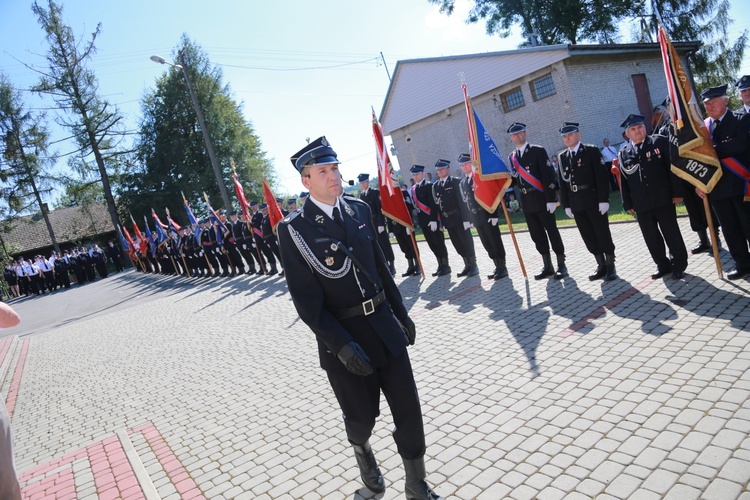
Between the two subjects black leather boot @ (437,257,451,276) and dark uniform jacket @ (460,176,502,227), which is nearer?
dark uniform jacket @ (460,176,502,227)

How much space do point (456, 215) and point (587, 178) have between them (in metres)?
2.93

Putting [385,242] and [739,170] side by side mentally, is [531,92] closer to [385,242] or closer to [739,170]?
[385,242]

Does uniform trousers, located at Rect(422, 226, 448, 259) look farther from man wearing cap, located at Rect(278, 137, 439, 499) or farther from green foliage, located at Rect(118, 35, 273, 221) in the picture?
green foliage, located at Rect(118, 35, 273, 221)

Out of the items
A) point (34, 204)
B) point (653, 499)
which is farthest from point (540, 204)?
point (34, 204)

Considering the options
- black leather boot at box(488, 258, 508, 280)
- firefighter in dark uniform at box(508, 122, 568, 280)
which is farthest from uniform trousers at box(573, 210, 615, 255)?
black leather boot at box(488, 258, 508, 280)

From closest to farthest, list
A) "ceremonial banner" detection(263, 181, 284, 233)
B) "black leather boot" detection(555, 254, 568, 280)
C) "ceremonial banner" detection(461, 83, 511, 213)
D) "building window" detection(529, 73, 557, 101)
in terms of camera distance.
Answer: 1. "black leather boot" detection(555, 254, 568, 280)
2. "ceremonial banner" detection(461, 83, 511, 213)
3. "ceremonial banner" detection(263, 181, 284, 233)
4. "building window" detection(529, 73, 557, 101)

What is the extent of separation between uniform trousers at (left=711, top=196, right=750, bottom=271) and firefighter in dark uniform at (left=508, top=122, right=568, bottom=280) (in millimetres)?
2140

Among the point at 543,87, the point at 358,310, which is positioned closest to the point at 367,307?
the point at 358,310

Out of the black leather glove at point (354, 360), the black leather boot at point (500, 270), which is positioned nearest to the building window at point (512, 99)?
the black leather boot at point (500, 270)

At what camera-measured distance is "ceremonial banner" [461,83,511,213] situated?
8086 mm

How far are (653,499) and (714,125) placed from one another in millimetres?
4778

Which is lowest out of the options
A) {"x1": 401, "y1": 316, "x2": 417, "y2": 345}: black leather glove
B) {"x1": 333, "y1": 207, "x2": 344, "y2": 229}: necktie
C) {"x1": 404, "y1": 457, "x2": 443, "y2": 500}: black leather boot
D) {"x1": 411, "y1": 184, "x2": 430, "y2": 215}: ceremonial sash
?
{"x1": 404, "y1": 457, "x2": 443, "y2": 500}: black leather boot

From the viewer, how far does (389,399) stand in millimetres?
3145

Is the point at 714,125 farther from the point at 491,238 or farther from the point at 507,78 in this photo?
the point at 507,78
